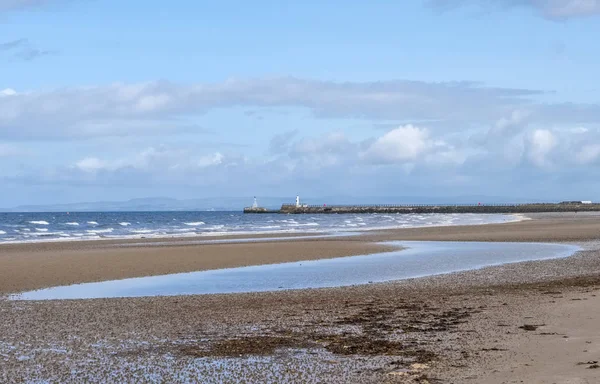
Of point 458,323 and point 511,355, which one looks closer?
point 511,355

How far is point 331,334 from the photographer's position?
42.0 feet

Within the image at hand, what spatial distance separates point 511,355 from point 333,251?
984 inches

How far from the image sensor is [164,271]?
1040 inches

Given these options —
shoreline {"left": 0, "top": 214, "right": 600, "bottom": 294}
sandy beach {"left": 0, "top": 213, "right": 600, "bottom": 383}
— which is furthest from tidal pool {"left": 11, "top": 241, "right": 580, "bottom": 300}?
sandy beach {"left": 0, "top": 213, "right": 600, "bottom": 383}

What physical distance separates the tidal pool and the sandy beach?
168 centimetres

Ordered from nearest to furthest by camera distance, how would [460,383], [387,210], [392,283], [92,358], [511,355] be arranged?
[460,383] < [511,355] < [92,358] < [392,283] < [387,210]

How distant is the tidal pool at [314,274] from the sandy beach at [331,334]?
168cm

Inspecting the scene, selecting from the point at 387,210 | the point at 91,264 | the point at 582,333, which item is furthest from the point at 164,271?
the point at 387,210

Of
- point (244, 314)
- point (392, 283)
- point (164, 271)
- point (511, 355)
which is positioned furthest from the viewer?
point (164, 271)

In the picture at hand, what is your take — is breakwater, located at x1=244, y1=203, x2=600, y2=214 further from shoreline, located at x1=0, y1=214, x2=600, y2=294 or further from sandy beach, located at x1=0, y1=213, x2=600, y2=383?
sandy beach, located at x1=0, y1=213, x2=600, y2=383

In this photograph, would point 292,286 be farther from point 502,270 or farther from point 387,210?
point 387,210

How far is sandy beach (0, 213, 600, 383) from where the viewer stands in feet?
32.9

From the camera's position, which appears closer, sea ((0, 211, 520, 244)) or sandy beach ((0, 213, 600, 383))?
sandy beach ((0, 213, 600, 383))

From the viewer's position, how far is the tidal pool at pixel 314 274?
20.4 meters
